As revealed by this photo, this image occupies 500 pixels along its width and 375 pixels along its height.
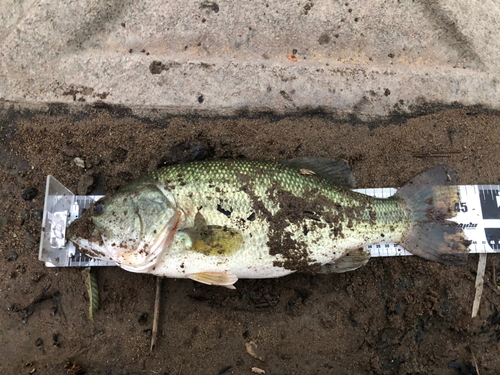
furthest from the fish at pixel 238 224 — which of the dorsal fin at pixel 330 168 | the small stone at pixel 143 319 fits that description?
the small stone at pixel 143 319

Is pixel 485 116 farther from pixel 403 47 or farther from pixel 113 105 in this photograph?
pixel 113 105

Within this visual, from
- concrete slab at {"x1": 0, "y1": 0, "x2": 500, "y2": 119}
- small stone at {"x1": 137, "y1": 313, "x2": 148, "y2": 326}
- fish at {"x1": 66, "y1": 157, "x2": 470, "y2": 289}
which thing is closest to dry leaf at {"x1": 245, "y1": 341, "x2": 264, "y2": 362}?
fish at {"x1": 66, "y1": 157, "x2": 470, "y2": 289}

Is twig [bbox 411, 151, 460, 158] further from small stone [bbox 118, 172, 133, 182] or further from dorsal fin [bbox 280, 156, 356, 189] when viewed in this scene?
small stone [bbox 118, 172, 133, 182]

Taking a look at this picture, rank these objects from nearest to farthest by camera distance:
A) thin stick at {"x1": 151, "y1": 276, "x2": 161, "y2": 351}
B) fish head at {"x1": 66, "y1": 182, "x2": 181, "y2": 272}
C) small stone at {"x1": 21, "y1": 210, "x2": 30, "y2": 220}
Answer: fish head at {"x1": 66, "y1": 182, "x2": 181, "y2": 272}, thin stick at {"x1": 151, "y1": 276, "x2": 161, "y2": 351}, small stone at {"x1": 21, "y1": 210, "x2": 30, "y2": 220}

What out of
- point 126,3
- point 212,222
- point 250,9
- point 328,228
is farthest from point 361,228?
point 126,3

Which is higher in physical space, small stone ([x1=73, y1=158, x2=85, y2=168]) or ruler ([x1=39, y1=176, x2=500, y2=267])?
small stone ([x1=73, y1=158, x2=85, y2=168])

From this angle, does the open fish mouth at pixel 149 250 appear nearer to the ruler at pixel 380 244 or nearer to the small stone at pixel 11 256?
the ruler at pixel 380 244

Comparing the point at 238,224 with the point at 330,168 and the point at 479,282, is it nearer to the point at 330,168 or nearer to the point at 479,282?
the point at 330,168

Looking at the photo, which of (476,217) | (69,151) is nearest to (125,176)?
(69,151)
